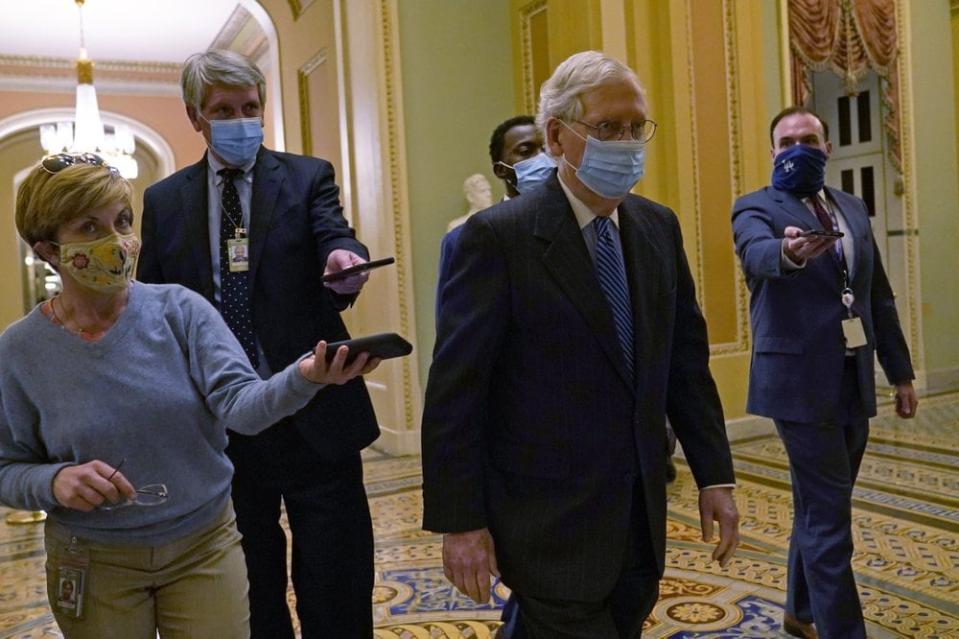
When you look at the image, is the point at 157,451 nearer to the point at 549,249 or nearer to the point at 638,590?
the point at 549,249

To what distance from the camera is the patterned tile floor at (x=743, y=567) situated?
10.6 feet

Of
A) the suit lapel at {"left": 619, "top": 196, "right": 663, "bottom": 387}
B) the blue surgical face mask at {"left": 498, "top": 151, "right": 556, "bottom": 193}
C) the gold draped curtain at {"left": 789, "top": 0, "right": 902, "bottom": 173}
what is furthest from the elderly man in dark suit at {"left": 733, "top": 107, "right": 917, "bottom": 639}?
the gold draped curtain at {"left": 789, "top": 0, "right": 902, "bottom": 173}

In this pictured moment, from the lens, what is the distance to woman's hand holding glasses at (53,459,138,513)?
1.49m

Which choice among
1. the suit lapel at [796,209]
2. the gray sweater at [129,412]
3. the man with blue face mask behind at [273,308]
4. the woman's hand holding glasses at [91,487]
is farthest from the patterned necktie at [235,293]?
the suit lapel at [796,209]

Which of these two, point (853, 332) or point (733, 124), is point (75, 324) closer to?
point (853, 332)

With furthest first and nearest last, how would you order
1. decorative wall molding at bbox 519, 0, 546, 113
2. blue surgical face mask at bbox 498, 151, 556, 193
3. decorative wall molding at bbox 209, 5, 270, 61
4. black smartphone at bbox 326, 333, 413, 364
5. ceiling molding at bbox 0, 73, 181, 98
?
1. ceiling molding at bbox 0, 73, 181, 98
2. decorative wall molding at bbox 209, 5, 270, 61
3. decorative wall molding at bbox 519, 0, 546, 113
4. blue surgical face mask at bbox 498, 151, 556, 193
5. black smartphone at bbox 326, 333, 413, 364

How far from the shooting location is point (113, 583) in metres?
1.60

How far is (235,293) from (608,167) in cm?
98

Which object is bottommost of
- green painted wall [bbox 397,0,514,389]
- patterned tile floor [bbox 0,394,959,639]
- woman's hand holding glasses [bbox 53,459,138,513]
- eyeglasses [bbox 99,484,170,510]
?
patterned tile floor [bbox 0,394,959,639]

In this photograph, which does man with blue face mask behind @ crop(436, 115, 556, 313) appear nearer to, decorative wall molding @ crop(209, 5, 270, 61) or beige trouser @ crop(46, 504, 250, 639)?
beige trouser @ crop(46, 504, 250, 639)

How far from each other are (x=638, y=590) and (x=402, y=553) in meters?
2.60

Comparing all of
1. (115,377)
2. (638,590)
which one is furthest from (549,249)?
(115,377)

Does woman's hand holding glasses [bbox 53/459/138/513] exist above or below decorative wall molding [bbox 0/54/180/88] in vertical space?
below

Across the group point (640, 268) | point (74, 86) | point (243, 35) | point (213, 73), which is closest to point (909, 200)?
point (640, 268)
